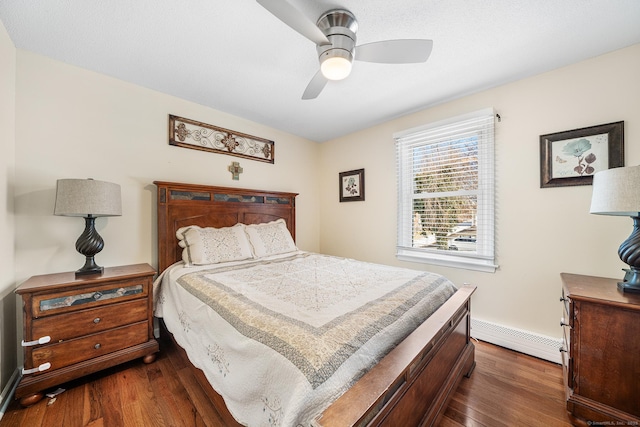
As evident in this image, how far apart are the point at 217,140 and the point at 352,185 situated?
1.87 meters

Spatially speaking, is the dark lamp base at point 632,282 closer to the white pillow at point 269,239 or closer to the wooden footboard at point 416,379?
the wooden footboard at point 416,379

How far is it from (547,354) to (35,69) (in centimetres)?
473

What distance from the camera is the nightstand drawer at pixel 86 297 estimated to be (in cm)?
156

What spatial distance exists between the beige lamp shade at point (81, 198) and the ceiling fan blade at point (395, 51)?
2.10 m

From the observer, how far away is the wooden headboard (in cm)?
236

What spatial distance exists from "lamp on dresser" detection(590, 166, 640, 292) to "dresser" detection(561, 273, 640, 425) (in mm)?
129

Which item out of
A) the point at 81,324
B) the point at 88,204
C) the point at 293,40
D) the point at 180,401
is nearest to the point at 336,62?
the point at 293,40

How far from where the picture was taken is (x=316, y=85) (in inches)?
70.6

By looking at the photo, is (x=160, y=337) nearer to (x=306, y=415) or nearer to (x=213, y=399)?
(x=213, y=399)

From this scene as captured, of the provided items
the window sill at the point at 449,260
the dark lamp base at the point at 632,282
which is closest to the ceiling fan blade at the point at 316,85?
the window sill at the point at 449,260

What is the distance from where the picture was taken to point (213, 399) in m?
1.36

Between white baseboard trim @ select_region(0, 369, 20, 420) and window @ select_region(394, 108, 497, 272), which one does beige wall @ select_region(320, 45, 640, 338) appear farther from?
white baseboard trim @ select_region(0, 369, 20, 420)

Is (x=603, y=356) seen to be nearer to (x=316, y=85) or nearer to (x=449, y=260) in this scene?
(x=449, y=260)

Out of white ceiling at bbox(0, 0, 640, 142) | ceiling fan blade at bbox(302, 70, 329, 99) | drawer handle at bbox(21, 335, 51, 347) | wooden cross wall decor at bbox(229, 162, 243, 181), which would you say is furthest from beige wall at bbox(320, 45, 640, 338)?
drawer handle at bbox(21, 335, 51, 347)
